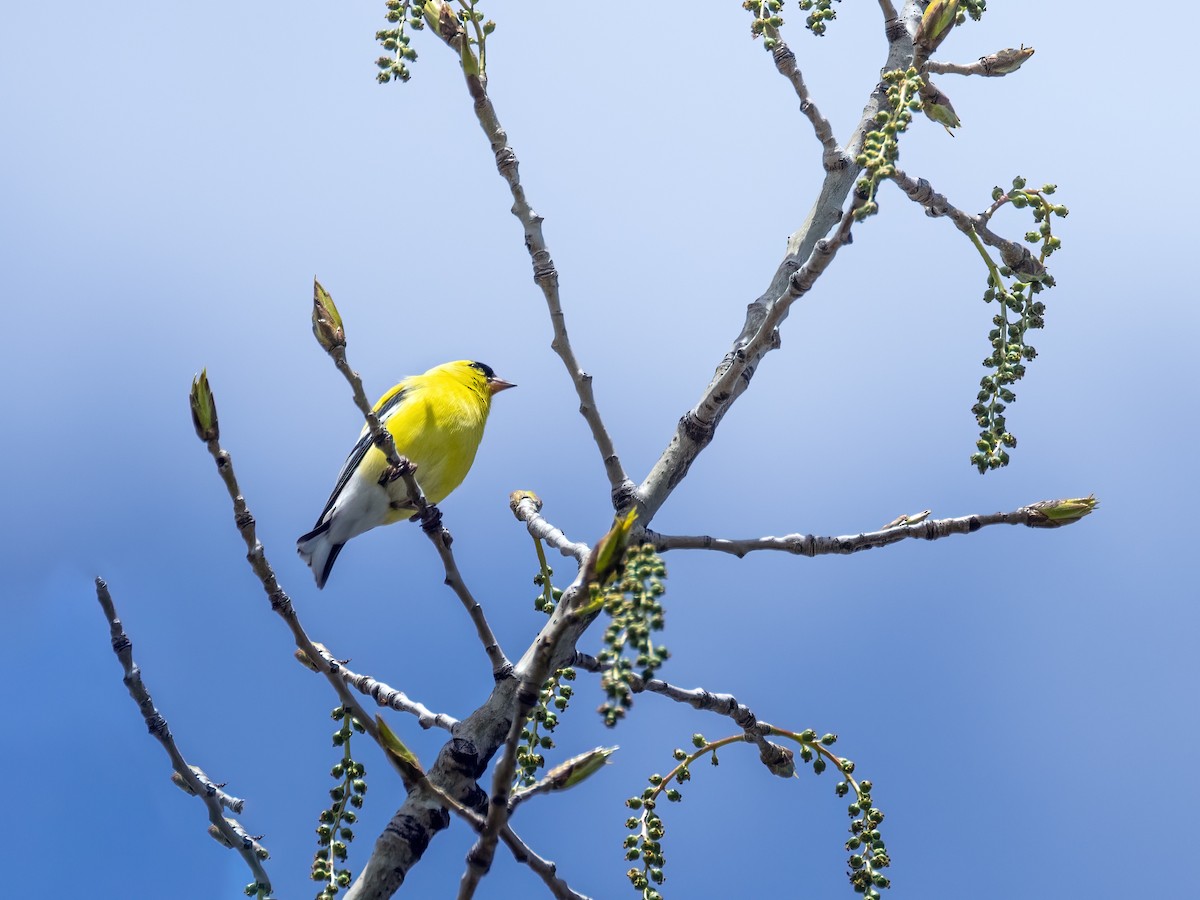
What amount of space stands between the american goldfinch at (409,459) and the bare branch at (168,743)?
2.89 meters

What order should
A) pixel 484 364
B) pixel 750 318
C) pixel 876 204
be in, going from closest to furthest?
pixel 876 204 < pixel 750 318 < pixel 484 364

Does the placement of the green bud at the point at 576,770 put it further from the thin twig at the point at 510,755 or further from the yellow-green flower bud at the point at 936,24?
the yellow-green flower bud at the point at 936,24

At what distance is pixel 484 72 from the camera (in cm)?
401

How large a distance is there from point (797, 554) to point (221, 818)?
7.28 feet

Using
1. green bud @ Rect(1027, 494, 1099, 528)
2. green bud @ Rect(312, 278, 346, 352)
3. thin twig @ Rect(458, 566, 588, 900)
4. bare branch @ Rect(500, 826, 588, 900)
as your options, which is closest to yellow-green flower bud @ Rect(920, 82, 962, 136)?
green bud @ Rect(1027, 494, 1099, 528)

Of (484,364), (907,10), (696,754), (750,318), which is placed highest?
(484,364)

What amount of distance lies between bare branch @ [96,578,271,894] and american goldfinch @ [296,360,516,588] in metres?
2.89

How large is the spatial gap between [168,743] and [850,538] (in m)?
2.48

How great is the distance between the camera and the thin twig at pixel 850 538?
389cm

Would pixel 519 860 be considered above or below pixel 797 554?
below

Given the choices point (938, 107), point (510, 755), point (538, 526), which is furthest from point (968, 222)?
point (510, 755)

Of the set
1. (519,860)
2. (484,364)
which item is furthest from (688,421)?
(484,364)

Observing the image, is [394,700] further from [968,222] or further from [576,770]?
[968,222]

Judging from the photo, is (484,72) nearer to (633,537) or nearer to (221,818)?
(633,537)
